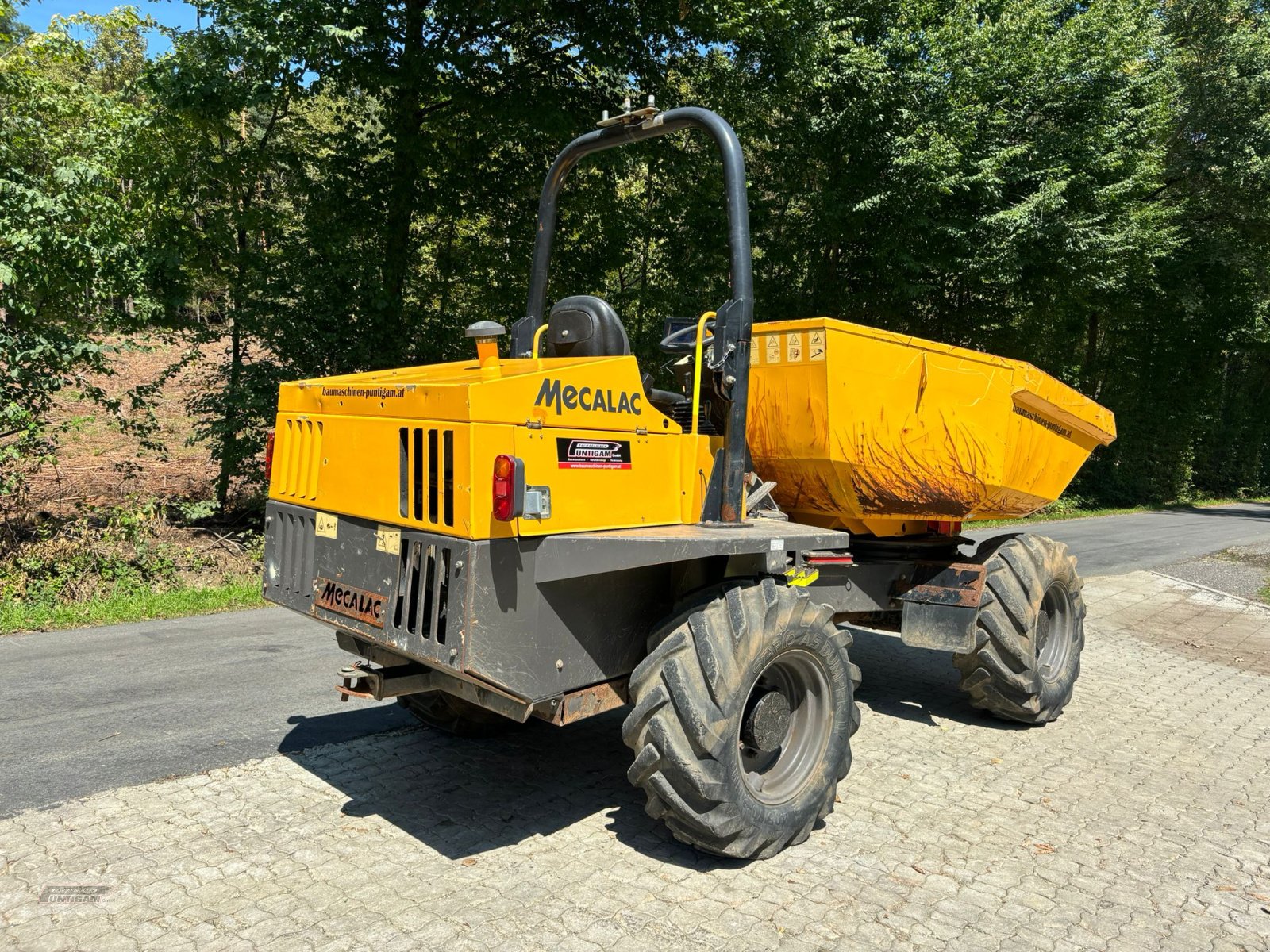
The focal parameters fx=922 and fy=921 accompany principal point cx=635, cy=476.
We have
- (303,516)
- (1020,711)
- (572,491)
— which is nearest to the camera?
(572,491)

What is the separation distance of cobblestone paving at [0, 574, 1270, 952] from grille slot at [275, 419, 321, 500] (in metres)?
1.50

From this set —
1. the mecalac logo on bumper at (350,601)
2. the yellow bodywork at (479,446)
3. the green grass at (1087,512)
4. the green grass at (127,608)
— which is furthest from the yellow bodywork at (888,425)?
the green grass at (1087,512)

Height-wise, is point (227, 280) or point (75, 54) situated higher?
point (75, 54)

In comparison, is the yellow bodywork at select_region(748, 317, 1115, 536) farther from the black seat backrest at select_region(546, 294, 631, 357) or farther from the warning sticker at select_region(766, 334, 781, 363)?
the black seat backrest at select_region(546, 294, 631, 357)

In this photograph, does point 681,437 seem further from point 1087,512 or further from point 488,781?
point 1087,512

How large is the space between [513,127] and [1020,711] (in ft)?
31.8

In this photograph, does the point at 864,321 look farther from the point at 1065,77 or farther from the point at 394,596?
the point at 394,596

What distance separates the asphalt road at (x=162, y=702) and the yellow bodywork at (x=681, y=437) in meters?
1.64

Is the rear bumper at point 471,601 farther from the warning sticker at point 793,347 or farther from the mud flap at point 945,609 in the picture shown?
the mud flap at point 945,609

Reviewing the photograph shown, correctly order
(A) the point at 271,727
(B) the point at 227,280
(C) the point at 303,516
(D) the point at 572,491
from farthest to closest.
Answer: (B) the point at 227,280
(A) the point at 271,727
(C) the point at 303,516
(D) the point at 572,491

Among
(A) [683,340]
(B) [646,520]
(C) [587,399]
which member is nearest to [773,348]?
(A) [683,340]

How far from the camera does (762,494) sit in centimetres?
486

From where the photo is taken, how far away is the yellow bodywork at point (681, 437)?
3.58 meters

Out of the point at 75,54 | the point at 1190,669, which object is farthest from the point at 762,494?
the point at 75,54
